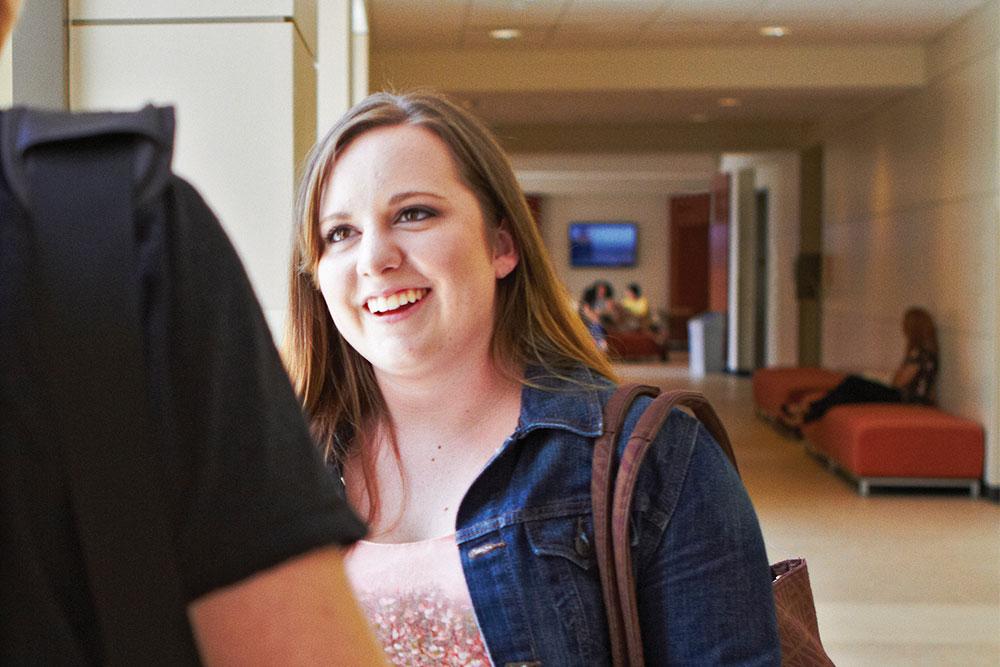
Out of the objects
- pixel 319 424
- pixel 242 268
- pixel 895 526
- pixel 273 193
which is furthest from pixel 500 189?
pixel 895 526

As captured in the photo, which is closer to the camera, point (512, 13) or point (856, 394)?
point (512, 13)

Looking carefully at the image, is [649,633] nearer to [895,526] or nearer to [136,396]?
[136,396]

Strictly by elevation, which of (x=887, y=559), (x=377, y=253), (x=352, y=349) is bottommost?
(x=887, y=559)

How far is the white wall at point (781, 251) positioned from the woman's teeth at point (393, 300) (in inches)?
579

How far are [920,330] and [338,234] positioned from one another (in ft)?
29.6

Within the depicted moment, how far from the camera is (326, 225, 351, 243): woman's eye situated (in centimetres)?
164

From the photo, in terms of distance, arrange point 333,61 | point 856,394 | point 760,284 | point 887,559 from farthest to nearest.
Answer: point 760,284
point 856,394
point 887,559
point 333,61

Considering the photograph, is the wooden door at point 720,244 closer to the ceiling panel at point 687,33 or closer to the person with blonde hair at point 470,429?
the ceiling panel at point 687,33

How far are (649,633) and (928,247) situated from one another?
31.4 ft

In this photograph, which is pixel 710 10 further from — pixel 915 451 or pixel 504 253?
pixel 504 253

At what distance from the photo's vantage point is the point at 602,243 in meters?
29.2

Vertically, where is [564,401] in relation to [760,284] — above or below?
below

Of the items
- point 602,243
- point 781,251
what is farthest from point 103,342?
point 602,243

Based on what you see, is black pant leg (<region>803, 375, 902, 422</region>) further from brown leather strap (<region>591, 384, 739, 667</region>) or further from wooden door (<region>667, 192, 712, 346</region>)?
wooden door (<region>667, 192, 712, 346</region>)
